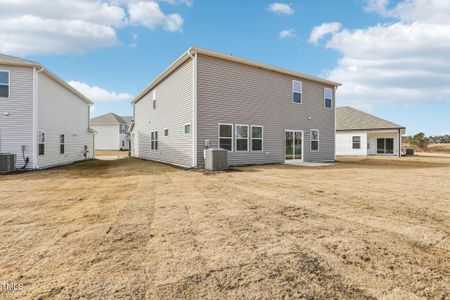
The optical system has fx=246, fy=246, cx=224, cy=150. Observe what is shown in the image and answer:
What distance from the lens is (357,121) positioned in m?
28.2

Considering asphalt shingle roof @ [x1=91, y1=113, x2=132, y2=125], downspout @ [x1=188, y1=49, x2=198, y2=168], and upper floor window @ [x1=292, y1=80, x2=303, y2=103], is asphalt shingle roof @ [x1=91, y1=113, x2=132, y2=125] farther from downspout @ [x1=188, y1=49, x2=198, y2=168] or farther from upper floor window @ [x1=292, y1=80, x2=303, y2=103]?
upper floor window @ [x1=292, y1=80, x2=303, y2=103]

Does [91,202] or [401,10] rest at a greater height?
[401,10]

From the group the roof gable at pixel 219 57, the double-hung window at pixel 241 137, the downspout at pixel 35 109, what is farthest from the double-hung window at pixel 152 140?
the double-hung window at pixel 241 137

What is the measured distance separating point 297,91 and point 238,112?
538 centimetres

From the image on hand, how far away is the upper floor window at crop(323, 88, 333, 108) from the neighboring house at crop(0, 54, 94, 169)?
1782cm

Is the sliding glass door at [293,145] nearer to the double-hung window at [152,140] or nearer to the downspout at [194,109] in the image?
the downspout at [194,109]

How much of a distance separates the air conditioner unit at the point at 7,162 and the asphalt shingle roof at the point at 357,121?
29074mm

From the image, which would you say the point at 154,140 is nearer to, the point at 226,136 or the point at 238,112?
the point at 226,136

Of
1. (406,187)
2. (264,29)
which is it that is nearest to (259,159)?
(406,187)

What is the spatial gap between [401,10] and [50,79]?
19.7 meters

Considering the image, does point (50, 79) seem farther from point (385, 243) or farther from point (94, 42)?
point (385, 243)

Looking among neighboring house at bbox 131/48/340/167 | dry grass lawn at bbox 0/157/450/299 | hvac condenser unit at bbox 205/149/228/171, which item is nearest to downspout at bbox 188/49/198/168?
neighboring house at bbox 131/48/340/167

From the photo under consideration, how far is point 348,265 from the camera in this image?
8.95 feet

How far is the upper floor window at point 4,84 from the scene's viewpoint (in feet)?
40.0
